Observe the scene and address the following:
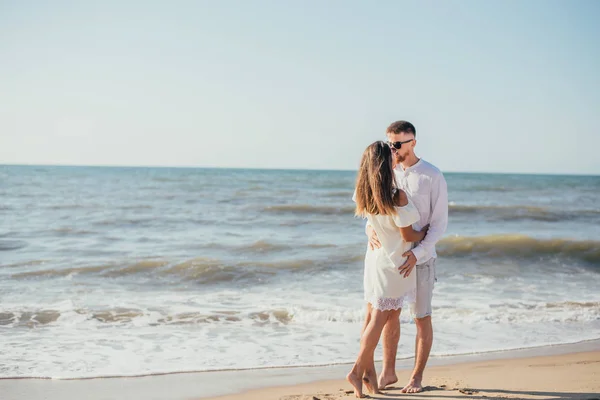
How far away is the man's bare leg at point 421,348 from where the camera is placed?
3.96m

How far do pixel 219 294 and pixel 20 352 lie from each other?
321 centimetres

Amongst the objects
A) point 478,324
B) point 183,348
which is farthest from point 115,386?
point 478,324

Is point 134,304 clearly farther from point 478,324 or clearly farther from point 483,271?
point 483,271

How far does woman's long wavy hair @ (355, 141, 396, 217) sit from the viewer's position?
3520 millimetres

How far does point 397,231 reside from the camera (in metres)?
3.69

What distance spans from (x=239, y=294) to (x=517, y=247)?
7.81 meters

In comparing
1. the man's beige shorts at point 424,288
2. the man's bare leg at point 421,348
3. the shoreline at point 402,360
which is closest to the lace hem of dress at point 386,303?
the man's beige shorts at point 424,288

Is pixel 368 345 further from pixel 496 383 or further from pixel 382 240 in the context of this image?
pixel 496 383

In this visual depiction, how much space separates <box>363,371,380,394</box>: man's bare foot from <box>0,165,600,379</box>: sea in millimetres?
1271

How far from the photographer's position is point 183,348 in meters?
5.68

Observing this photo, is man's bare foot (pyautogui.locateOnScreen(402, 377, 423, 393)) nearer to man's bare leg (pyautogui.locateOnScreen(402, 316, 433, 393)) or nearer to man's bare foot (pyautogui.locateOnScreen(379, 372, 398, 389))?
man's bare leg (pyautogui.locateOnScreen(402, 316, 433, 393))

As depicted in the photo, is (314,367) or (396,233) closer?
(396,233)

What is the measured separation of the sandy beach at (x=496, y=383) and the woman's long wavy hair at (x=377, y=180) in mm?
1340

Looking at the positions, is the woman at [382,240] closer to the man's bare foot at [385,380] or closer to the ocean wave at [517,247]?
the man's bare foot at [385,380]
